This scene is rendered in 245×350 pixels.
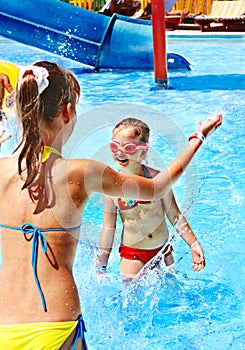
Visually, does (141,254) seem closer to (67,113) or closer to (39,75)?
(67,113)

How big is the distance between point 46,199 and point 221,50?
1053 centimetres

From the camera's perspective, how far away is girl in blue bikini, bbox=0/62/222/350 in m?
1.81

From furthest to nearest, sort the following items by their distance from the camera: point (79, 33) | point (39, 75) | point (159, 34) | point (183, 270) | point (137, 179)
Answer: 1. point (79, 33)
2. point (159, 34)
3. point (183, 270)
4. point (137, 179)
5. point (39, 75)

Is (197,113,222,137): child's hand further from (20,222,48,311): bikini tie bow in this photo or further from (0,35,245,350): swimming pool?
(20,222,48,311): bikini tie bow

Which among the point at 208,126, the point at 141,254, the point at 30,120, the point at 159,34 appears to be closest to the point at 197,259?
the point at 141,254

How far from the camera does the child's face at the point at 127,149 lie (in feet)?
8.71

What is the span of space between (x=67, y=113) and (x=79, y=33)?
26.7 ft

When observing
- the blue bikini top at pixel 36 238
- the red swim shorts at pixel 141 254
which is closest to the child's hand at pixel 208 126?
the blue bikini top at pixel 36 238

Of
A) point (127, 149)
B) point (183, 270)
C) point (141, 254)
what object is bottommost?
point (183, 270)

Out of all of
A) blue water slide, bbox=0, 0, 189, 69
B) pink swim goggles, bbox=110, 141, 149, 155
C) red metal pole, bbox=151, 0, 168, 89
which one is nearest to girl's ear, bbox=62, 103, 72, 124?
pink swim goggles, bbox=110, 141, 149, 155

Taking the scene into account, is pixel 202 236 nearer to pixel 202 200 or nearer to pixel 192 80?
pixel 202 200

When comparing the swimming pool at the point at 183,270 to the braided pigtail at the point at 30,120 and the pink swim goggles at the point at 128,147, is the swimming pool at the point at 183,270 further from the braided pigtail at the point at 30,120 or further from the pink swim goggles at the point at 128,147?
the braided pigtail at the point at 30,120

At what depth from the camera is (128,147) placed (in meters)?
2.73

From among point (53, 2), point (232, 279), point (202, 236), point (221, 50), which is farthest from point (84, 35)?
point (232, 279)
